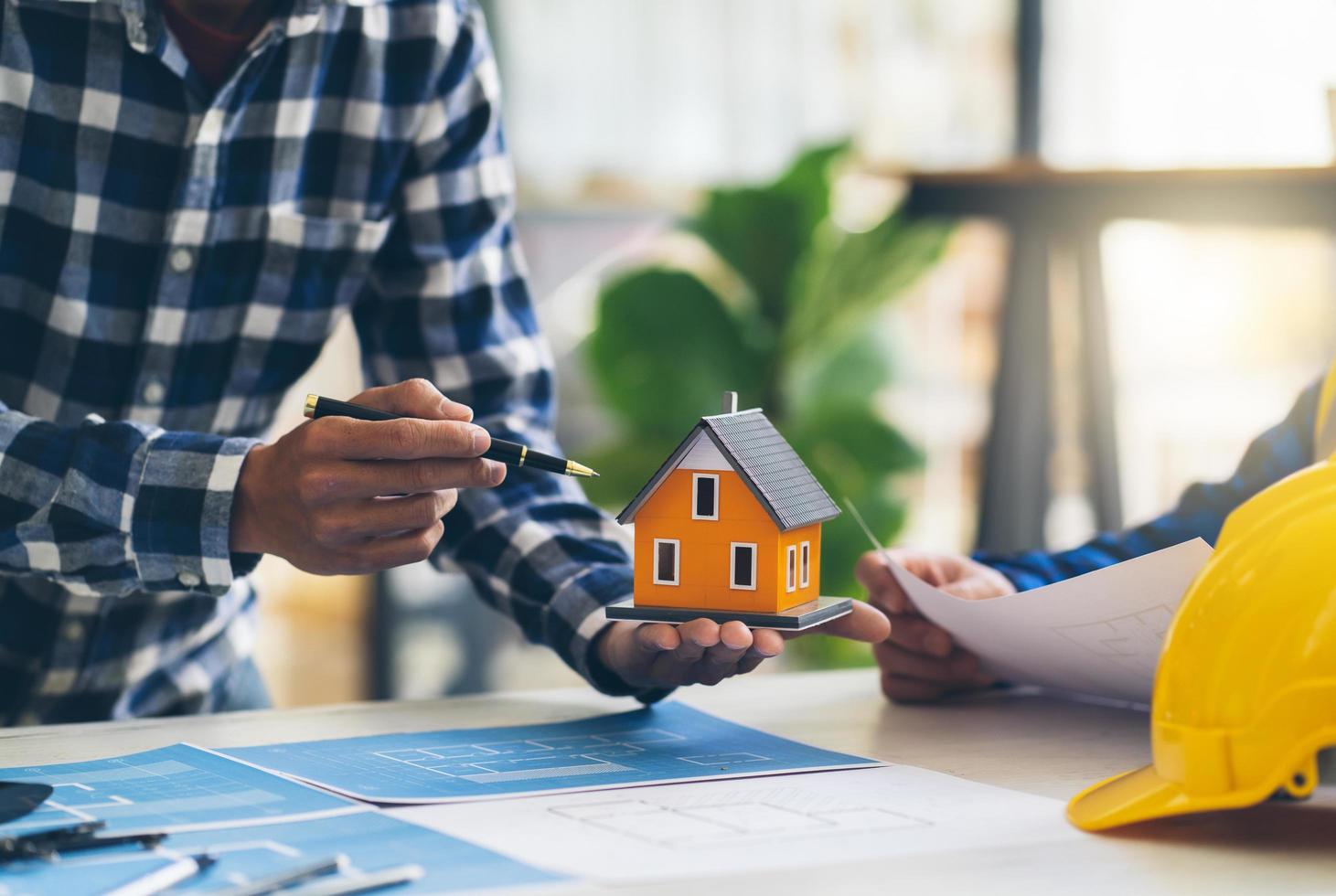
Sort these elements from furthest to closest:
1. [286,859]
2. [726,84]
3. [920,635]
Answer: [726,84] < [920,635] < [286,859]

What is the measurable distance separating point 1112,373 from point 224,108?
1.45m

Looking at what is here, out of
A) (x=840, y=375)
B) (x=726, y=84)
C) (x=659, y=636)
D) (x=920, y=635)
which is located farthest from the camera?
(x=726, y=84)

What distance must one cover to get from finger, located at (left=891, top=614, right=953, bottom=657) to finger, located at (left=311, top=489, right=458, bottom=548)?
0.35m

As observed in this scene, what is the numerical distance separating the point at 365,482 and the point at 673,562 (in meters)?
0.19

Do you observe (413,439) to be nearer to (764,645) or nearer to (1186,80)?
(764,645)

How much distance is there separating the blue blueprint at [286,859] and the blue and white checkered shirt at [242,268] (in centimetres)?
33

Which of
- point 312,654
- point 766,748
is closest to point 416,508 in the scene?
point 766,748

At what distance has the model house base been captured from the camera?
81cm

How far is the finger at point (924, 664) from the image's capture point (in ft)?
3.28

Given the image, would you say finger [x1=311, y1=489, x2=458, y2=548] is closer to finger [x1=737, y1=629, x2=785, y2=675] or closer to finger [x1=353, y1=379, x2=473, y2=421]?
finger [x1=353, y1=379, x2=473, y2=421]

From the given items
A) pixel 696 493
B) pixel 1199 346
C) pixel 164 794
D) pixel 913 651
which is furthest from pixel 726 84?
pixel 164 794

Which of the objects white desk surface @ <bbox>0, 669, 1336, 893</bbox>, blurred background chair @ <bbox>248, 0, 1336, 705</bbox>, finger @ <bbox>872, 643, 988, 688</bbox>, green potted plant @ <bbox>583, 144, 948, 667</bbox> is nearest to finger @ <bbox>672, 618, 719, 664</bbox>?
white desk surface @ <bbox>0, 669, 1336, 893</bbox>

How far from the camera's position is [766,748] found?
0.85 meters

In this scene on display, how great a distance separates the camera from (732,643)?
0.81 metres
